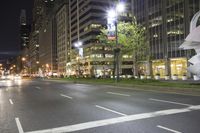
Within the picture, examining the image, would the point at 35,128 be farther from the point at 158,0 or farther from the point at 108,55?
the point at 108,55

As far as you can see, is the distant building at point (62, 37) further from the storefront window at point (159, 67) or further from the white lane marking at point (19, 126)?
the white lane marking at point (19, 126)

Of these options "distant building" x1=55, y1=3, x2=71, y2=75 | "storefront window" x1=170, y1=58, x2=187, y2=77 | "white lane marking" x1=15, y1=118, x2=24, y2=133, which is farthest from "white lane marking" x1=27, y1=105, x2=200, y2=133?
"distant building" x1=55, y1=3, x2=71, y2=75

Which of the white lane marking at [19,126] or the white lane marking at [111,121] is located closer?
the white lane marking at [111,121]

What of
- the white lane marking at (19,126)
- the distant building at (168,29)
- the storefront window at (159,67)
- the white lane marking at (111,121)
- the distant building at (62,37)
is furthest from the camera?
the distant building at (62,37)

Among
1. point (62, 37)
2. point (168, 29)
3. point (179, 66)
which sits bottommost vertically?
point (179, 66)

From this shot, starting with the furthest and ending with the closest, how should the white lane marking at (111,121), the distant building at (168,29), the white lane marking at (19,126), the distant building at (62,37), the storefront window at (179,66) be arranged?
the distant building at (62,37)
the storefront window at (179,66)
the distant building at (168,29)
the white lane marking at (19,126)
the white lane marking at (111,121)

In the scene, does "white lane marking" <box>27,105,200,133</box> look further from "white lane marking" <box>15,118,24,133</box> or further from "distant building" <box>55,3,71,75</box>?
"distant building" <box>55,3,71,75</box>

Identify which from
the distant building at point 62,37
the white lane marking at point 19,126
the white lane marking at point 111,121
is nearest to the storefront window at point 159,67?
the white lane marking at point 111,121

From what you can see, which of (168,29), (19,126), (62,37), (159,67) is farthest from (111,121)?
(62,37)

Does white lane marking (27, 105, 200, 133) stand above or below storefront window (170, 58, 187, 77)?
below

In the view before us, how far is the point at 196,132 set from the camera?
8898mm

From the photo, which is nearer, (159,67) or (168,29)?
(168,29)

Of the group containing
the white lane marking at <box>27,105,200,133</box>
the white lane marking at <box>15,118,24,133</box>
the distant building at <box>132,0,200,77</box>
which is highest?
the distant building at <box>132,0,200,77</box>

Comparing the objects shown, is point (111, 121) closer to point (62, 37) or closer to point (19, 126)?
point (19, 126)
